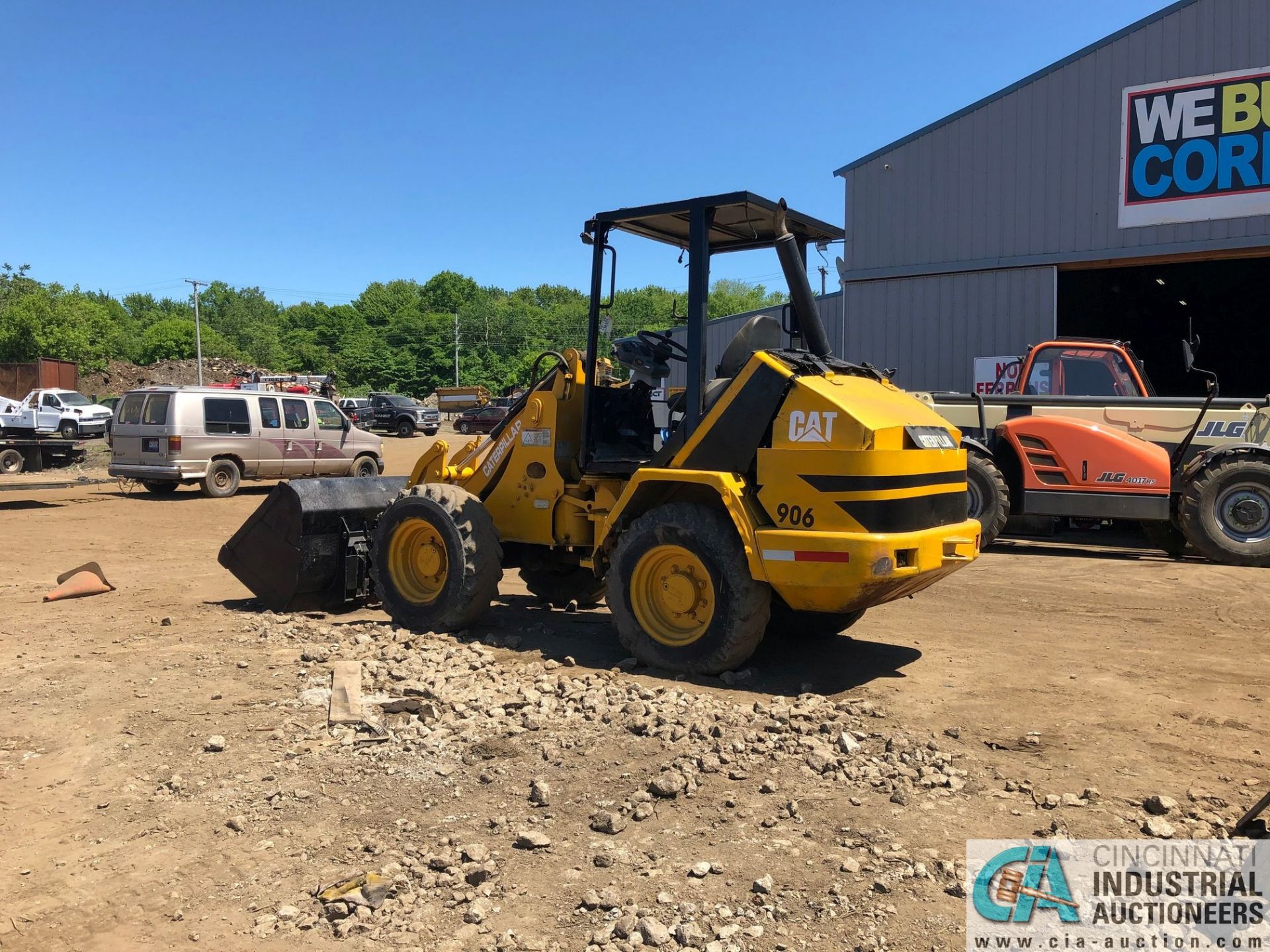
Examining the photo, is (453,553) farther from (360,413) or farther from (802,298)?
(360,413)

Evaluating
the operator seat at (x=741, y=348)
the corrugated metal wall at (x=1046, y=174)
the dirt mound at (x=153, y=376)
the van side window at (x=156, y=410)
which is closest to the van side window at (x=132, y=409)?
the van side window at (x=156, y=410)

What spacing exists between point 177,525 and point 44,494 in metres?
6.04

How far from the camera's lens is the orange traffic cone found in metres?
8.54

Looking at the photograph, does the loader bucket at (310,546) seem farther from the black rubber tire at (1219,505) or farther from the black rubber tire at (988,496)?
the black rubber tire at (1219,505)

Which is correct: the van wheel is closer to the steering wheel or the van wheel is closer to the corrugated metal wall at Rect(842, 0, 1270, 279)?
the corrugated metal wall at Rect(842, 0, 1270, 279)

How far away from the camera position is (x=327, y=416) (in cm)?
1914

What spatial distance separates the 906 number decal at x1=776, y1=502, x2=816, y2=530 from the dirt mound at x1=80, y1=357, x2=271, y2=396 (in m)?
59.4

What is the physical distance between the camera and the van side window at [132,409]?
16875 mm

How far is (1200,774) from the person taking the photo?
14.1 feet

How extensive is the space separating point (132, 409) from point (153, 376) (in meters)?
51.0

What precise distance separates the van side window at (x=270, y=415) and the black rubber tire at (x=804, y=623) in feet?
44.9

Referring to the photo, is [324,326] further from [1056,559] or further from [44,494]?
[1056,559]

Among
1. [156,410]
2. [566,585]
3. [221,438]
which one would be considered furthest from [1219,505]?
[156,410]

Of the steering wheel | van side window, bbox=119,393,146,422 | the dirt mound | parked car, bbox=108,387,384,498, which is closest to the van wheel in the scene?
parked car, bbox=108,387,384,498
